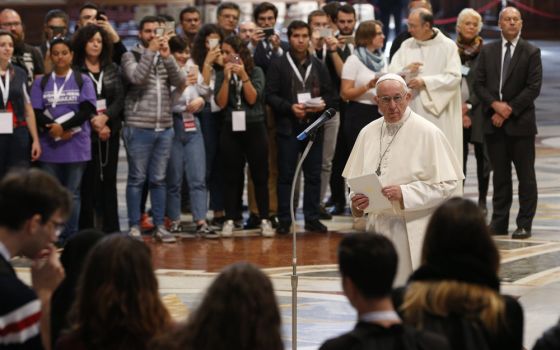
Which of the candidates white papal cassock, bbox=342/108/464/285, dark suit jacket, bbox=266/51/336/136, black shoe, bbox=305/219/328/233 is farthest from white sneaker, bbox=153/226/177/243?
white papal cassock, bbox=342/108/464/285

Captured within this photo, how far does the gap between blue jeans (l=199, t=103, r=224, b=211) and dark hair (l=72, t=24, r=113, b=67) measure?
1214 millimetres

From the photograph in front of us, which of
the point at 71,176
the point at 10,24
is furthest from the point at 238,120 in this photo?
the point at 10,24

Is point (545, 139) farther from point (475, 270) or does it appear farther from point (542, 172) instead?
point (475, 270)

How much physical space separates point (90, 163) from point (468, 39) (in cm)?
412

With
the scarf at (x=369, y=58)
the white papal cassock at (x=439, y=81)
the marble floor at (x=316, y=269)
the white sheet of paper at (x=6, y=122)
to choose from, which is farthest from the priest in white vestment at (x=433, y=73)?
the white sheet of paper at (x=6, y=122)

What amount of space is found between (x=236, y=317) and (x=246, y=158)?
9075mm

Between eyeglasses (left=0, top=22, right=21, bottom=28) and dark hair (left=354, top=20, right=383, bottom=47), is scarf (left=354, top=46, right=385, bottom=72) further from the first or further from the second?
eyeglasses (left=0, top=22, right=21, bottom=28)

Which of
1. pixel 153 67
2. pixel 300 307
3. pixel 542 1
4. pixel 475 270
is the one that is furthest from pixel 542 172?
pixel 542 1

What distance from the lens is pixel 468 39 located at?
13820mm

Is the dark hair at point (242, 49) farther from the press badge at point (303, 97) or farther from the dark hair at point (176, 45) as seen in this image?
the press badge at point (303, 97)

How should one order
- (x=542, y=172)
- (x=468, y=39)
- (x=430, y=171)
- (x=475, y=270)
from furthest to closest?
(x=542, y=172), (x=468, y=39), (x=430, y=171), (x=475, y=270)

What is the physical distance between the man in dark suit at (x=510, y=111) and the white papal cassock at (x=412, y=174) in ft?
13.7

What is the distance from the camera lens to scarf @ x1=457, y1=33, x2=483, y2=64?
1380cm

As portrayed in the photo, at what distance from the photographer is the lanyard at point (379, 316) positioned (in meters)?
4.68
